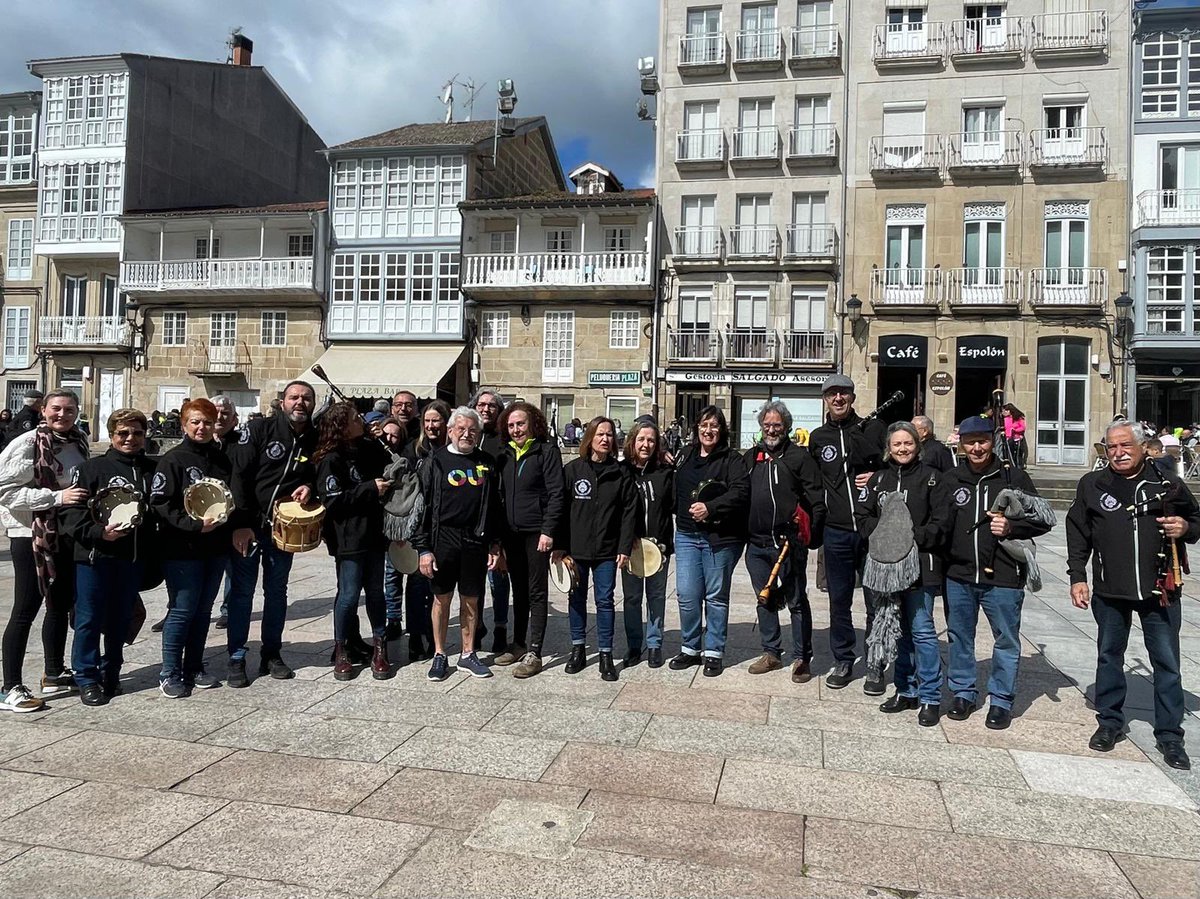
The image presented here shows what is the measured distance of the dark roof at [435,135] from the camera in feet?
92.4

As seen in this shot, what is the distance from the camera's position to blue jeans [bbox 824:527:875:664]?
18.4 ft

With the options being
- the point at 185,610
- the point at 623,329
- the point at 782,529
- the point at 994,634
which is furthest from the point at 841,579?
the point at 623,329

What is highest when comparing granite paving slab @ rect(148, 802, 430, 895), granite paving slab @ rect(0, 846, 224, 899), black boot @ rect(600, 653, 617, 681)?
black boot @ rect(600, 653, 617, 681)

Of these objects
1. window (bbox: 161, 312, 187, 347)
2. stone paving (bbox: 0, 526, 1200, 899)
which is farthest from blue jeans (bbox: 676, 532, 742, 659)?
window (bbox: 161, 312, 187, 347)

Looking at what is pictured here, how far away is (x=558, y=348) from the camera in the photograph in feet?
89.3

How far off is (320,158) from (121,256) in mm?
12708

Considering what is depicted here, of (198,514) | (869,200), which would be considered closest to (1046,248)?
(869,200)

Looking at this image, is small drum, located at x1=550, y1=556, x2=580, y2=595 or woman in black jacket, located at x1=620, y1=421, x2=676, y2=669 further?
woman in black jacket, located at x1=620, y1=421, x2=676, y2=669

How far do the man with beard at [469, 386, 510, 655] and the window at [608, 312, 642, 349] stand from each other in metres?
19.9

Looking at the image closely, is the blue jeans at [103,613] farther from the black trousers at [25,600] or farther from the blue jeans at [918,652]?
the blue jeans at [918,652]

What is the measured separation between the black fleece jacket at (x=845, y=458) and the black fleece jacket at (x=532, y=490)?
1839 millimetres

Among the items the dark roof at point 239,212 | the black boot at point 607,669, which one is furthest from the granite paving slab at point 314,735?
the dark roof at point 239,212

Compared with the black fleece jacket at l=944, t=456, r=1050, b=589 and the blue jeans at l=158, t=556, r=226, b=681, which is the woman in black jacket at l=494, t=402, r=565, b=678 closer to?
the blue jeans at l=158, t=556, r=226, b=681

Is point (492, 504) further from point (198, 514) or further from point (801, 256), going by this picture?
point (801, 256)
